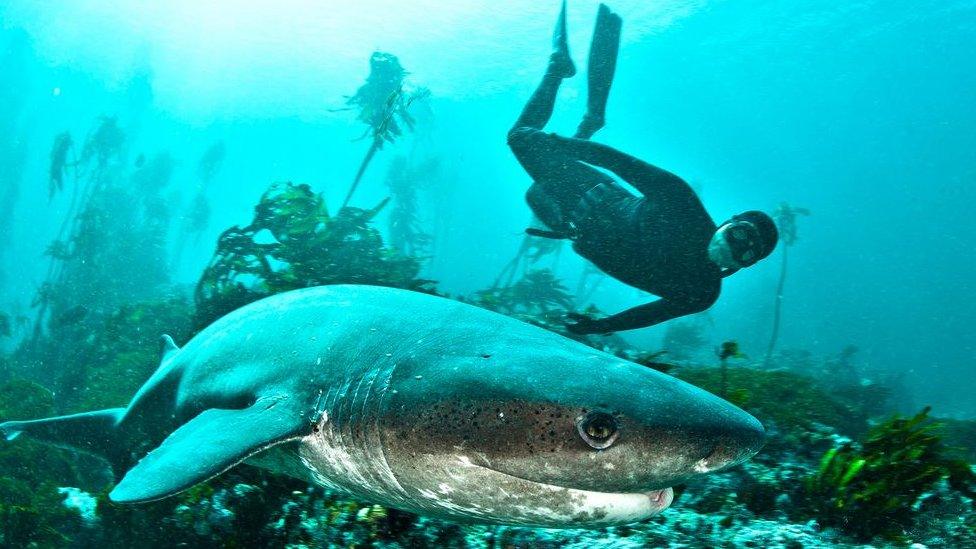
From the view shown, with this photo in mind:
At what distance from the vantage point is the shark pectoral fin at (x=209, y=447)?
1844 millimetres

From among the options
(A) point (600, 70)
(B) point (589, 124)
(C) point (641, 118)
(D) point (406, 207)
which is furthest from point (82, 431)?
(C) point (641, 118)

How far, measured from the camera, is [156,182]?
29.4 m

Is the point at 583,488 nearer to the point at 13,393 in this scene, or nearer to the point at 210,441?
the point at 210,441

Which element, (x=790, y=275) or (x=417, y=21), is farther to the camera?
(x=790, y=275)

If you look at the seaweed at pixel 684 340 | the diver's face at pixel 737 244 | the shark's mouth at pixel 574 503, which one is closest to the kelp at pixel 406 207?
the seaweed at pixel 684 340

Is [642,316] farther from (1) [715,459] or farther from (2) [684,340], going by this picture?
(2) [684,340]

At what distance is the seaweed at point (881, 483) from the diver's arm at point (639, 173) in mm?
3050

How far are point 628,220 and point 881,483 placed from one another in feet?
12.5

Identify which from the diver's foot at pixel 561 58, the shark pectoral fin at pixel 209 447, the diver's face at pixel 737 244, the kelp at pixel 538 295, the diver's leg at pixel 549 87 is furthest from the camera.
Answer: the kelp at pixel 538 295

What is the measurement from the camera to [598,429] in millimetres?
1558

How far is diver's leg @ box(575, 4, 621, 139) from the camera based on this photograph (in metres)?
7.67

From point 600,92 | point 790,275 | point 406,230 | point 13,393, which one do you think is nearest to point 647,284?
point 600,92

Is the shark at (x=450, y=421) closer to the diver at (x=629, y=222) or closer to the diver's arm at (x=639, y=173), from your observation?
the diver at (x=629, y=222)

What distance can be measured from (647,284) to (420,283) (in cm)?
350
